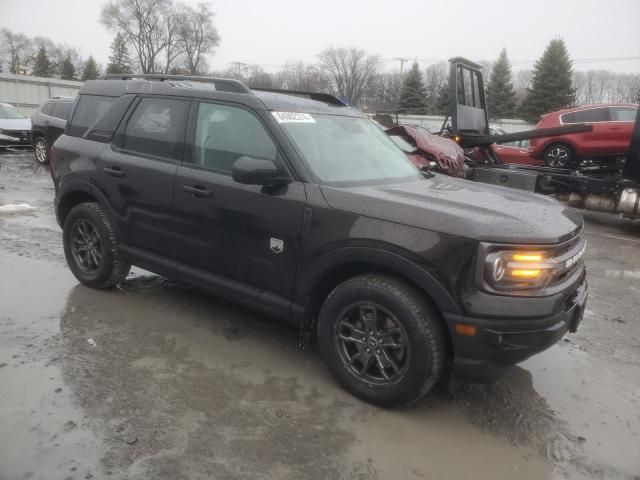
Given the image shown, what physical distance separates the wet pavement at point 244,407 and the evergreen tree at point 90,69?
225 ft

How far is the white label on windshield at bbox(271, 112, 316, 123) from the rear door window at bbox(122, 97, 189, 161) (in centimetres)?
85

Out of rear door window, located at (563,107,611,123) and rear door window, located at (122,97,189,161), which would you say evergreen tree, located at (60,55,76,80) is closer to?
rear door window, located at (563,107,611,123)

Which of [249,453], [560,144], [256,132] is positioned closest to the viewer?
[249,453]

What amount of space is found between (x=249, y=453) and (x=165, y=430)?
1.67ft

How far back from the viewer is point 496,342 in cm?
266

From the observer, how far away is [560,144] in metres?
12.2

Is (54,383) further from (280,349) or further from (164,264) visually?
(280,349)

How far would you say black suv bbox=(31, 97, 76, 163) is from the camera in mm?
12727

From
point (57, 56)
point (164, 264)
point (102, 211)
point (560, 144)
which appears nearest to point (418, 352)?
point (164, 264)

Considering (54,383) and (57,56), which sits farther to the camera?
(57,56)

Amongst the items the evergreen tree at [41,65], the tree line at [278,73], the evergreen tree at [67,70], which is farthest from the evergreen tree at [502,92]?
the evergreen tree at [41,65]

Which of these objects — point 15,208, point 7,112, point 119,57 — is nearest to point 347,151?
point 15,208

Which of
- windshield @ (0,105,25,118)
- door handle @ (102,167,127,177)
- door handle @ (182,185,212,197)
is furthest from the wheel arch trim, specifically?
windshield @ (0,105,25,118)

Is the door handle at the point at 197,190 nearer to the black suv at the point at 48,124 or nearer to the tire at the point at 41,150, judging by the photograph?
the black suv at the point at 48,124
